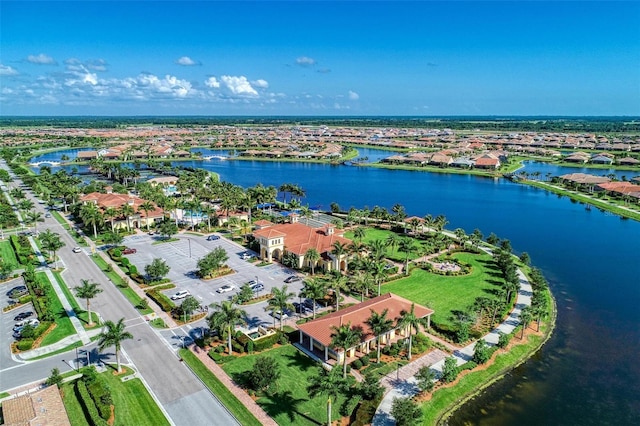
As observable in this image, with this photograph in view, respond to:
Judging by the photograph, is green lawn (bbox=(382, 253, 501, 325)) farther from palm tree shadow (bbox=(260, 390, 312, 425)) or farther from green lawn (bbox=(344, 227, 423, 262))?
palm tree shadow (bbox=(260, 390, 312, 425))

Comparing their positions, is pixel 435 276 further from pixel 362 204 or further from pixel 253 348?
pixel 362 204

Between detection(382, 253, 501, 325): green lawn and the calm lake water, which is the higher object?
detection(382, 253, 501, 325): green lawn

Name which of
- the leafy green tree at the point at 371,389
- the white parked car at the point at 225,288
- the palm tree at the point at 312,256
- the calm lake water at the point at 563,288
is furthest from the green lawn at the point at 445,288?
the white parked car at the point at 225,288

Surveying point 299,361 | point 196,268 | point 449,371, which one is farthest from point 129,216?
point 449,371

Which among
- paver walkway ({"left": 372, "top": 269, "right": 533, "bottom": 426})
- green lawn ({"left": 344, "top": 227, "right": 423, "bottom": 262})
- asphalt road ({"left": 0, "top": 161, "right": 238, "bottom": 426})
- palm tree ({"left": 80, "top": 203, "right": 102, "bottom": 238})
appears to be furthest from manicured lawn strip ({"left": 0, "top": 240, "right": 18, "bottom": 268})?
paver walkway ({"left": 372, "top": 269, "right": 533, "bottom": 426})

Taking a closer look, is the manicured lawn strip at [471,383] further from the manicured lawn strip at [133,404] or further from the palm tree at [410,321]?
the manicured lawn strip at [133,404]

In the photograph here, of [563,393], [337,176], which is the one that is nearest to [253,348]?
[563,393]
